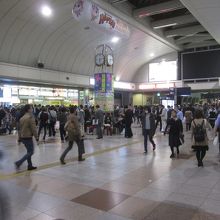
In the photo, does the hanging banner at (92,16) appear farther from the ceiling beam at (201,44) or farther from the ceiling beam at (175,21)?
the ceiling beam at (201,44)

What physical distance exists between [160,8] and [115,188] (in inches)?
629

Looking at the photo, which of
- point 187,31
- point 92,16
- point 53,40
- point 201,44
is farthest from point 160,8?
point 201,44

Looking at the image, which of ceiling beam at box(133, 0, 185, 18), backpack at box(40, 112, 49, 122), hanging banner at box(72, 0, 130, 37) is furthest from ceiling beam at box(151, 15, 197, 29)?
backpack at box(40, 112, 49, 122)

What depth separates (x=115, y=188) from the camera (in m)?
5.39

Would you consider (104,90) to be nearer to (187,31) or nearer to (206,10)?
(206,10)

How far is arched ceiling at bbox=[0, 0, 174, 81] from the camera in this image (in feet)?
51.4

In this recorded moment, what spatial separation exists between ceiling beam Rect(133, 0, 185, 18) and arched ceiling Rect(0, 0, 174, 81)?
90.5 inches

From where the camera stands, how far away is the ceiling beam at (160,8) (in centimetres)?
1794

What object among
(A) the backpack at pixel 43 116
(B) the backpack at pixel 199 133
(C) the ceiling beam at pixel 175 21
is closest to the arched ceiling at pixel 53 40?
(C) the ceiling beam at pixel 175 21

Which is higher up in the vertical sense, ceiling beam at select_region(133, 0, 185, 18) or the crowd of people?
ceiling beam at select_region(133, 0, 185, 18)

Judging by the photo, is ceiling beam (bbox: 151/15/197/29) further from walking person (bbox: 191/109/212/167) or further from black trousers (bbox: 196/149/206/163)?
black trousers (bbox: 196/149/206/163)

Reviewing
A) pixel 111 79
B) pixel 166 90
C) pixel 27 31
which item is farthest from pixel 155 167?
pixel 166 90

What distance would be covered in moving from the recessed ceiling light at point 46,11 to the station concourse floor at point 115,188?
10.3m

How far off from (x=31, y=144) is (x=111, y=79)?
8.63 meters
